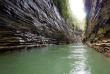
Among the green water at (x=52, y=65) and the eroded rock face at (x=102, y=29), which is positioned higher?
the eroded rock face at (x=102, y=29)

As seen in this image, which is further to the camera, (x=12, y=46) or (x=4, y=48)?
(x=12, y=46)

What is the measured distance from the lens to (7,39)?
422 centimetres

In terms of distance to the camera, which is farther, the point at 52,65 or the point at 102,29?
the point at 102,29

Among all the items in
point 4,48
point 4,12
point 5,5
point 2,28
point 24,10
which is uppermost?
point 24,10

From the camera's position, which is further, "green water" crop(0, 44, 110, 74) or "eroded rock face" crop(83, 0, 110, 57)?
"eroded rock face" crop(83, 0, 110, 57)

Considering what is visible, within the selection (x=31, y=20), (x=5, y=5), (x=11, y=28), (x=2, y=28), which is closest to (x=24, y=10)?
(x=31, y=20)

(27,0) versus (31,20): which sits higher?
(27,0)

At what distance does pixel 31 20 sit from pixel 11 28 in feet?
8.19

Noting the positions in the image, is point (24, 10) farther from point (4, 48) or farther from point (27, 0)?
point (4, 48)

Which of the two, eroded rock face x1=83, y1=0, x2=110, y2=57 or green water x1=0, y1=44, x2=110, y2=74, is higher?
eroded rock face x1=83, y1=0, x2=110, y2=57

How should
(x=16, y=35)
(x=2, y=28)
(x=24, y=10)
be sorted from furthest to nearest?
(x=24, y=10), (x=16, y=35), (x=2, y=28)

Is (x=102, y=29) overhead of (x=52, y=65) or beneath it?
overhead

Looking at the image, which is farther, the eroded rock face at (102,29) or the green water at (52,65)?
the eroded rock face at (102,29)

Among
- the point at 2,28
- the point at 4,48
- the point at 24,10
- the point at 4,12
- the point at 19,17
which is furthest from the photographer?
the point at 24,10
